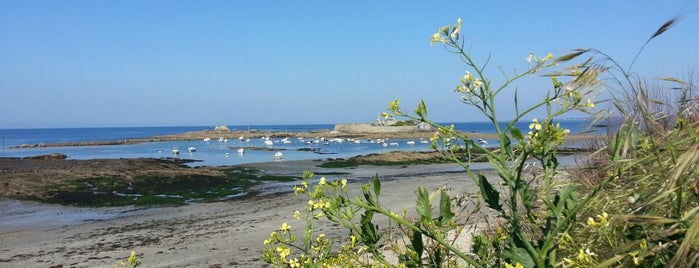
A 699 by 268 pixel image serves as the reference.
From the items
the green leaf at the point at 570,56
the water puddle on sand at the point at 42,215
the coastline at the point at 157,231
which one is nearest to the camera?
the green leaf at the point at 570,56

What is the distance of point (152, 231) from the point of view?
13.8 metres

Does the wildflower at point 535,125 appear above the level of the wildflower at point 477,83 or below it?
below

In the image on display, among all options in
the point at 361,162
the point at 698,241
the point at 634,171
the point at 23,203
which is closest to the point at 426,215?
the point at 698,241

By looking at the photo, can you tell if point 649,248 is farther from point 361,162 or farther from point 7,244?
point 361,162

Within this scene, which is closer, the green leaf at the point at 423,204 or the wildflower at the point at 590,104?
the wildflower at the point at 590,104

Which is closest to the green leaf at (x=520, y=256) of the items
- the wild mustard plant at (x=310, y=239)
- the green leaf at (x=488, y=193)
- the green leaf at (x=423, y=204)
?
the green leaf at (x=488, y=193)

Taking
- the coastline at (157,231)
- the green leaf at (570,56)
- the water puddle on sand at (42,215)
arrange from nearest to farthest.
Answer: the green leaf at (570,56)
the coastline at (157,231)
the water puddle on sand at (42,215)

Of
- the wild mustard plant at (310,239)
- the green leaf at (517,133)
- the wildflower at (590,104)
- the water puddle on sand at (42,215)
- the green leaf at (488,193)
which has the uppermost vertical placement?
the wildflower at (590,104)

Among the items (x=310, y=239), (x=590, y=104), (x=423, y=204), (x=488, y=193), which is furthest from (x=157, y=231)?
(x=590, y=104)

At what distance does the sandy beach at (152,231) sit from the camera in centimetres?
1062

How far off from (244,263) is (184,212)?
845 cm

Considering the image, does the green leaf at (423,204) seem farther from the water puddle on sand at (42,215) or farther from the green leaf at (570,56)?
the water puddle on sand at (42,215)

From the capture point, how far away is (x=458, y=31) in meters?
2.26

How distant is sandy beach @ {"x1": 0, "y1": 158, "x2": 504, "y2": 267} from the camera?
10.6 m
